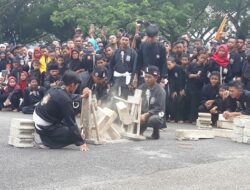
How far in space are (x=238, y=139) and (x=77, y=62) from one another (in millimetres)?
6284

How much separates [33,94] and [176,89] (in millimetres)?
4359

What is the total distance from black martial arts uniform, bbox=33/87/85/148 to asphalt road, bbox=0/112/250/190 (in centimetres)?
22

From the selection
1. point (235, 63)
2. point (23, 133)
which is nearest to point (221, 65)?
Result: point (235, 63)

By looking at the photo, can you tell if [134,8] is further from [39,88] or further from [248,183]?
[248,183]

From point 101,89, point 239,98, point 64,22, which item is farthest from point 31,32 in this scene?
point 239,98

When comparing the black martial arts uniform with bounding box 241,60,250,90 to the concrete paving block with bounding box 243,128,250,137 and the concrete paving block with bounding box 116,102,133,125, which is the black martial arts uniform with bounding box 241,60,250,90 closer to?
the concrete paving block with bounding box 243,128,250,137

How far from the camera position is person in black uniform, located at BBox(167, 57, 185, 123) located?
1409 centimetres

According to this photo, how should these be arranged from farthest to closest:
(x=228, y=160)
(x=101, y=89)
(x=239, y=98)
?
(x=101, y=89) < (x=239, y=98) < (x=228, y=160)

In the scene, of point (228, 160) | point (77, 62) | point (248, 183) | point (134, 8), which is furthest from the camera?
point (134, 8)

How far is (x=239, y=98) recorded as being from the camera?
11.8 metres

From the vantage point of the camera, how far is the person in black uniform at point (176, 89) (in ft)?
46.2

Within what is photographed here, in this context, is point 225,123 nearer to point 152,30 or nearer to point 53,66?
point 152,30

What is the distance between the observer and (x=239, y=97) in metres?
11.8

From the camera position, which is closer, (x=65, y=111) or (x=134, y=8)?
(x=65, y=111)
